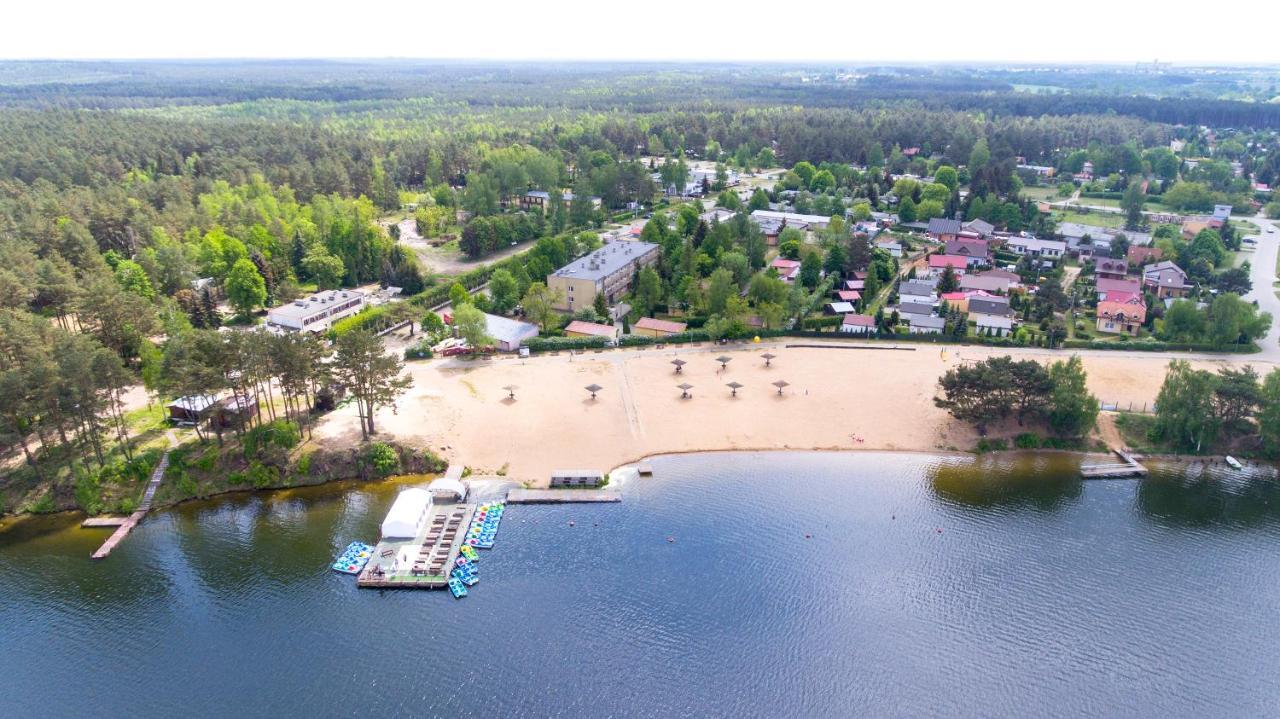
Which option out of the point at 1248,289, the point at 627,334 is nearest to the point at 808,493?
the point at 627,334

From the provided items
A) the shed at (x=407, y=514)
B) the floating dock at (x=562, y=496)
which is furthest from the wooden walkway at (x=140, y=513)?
the floating dock at (x=562, y=496)

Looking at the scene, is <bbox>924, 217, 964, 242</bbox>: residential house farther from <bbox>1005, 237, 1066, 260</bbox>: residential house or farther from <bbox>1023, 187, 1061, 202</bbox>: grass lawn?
<bbox>1023, 187, 1061, 202</bbox>: grass lawn

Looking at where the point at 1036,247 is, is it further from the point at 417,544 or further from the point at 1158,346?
the point at 417,544

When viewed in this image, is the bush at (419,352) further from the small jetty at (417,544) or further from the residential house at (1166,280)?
the residential house at (1166,280)

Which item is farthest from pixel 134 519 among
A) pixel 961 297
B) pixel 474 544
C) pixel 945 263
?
pixel 945 263

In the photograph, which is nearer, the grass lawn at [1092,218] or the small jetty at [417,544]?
the small jetty at [417,544]
